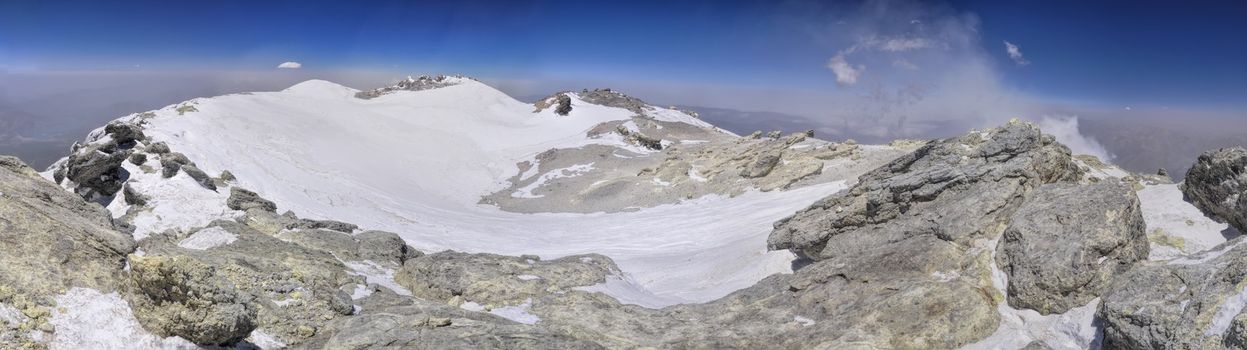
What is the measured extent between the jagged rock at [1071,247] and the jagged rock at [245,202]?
27765 mm

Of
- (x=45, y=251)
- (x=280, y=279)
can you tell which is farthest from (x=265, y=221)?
(x=45, y=251)

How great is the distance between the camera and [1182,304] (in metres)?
10.5

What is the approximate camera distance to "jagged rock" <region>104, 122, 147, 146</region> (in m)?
31.9

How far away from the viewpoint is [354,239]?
70.5 feet

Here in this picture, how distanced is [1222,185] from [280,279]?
902 inches

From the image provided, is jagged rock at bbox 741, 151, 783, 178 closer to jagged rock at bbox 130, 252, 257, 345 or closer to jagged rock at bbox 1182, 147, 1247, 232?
jagged rock at bbox 1182, 147, 1247, 232

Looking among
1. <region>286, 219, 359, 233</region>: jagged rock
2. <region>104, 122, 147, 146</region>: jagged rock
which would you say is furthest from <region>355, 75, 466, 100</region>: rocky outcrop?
<region>286, 219, 359, 233</region>: jagged rock

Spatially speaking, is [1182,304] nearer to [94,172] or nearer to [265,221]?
[265,221]

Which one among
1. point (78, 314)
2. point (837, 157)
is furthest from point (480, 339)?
point (837, 157)

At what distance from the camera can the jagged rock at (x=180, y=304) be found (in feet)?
29.9

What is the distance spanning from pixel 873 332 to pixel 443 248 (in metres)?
22.0

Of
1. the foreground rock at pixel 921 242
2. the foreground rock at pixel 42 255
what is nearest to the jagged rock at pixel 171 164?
the foreground rock at pixel 42 255

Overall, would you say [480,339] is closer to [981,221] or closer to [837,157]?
[981,221]

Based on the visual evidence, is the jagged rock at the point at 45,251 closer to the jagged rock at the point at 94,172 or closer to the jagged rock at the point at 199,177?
the jagged rock at the point at 199,177
